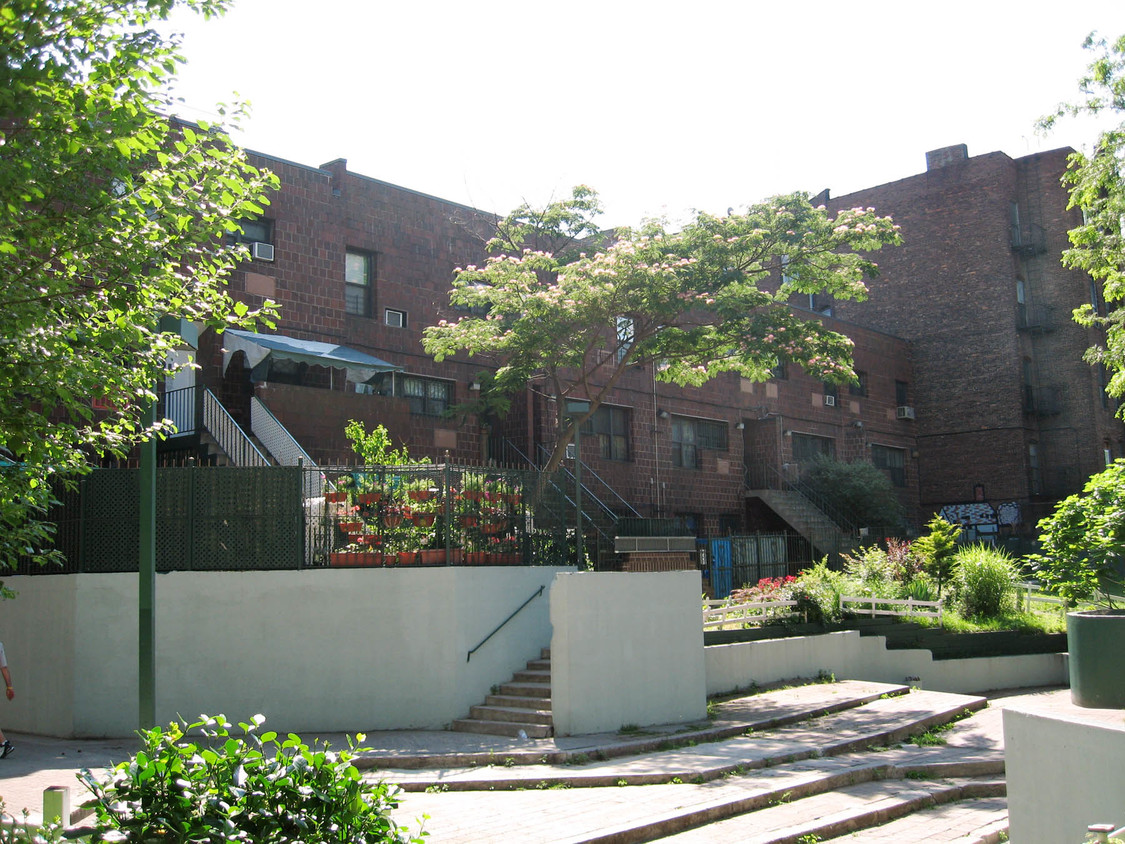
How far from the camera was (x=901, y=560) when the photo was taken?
21.4 m

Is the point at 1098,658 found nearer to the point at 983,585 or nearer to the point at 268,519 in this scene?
the point at 268,519

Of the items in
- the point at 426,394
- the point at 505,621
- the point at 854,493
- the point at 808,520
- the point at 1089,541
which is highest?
the point at 426,394

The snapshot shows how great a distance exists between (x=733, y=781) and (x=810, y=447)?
22.4 meters

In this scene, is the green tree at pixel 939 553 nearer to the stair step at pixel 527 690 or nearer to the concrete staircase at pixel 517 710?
the concrete staircase at pixel 517 710

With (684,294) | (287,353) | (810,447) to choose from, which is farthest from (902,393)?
(287,353)

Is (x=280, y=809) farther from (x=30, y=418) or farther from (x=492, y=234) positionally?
(x=492, y=234)

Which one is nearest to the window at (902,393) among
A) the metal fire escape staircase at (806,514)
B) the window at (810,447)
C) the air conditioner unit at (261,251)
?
the window at (810,447)

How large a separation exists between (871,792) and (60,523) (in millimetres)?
10461

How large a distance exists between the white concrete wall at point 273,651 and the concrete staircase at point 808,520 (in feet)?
52.2

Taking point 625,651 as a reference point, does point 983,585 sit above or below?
above

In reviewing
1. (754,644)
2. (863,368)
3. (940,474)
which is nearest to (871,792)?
(754,644)

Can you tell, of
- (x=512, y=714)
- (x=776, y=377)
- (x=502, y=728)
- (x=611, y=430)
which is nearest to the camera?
(x=502, y=728)

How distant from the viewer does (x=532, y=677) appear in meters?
13.8

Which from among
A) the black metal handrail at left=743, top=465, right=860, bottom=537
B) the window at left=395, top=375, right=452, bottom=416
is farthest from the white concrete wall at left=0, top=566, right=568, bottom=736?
the black metal handrail at left=743, top=465, right=860, bottom=537
